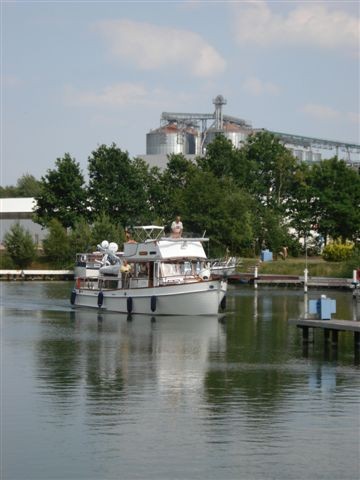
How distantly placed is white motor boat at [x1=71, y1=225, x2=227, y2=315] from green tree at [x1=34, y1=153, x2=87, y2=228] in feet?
201

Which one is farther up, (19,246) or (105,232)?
(105,232)

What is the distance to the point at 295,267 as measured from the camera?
11075 cm

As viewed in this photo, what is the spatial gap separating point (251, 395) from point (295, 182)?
9818 cm

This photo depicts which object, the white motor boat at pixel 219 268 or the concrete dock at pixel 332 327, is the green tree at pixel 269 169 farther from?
the concrete dock at pixel 332 327

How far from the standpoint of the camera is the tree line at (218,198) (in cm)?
12025

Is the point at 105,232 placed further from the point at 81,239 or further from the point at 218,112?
the point at 218,112

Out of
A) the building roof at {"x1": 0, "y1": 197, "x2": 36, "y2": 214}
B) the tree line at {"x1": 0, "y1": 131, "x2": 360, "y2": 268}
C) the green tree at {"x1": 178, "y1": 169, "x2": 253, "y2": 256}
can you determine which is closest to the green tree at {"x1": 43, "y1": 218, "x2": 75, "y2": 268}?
the tree line at {"x1": 0, "y1": 131, "x2": 360, "y2": 268}

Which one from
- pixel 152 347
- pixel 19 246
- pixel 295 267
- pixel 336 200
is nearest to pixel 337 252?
pixel 295 267

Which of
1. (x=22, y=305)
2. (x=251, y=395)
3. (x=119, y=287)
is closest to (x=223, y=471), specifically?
(x=251, y=395)

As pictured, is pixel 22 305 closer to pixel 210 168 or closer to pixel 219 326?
pixel 219 326

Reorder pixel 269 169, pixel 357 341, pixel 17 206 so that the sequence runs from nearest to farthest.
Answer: pixel 357 341
pixel 269 169
pixel 17 206

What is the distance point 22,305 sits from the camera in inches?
3036

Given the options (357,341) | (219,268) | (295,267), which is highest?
(295,267)

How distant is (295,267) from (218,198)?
14543mm
